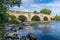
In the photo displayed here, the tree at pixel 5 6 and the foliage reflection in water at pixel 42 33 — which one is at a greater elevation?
the tree at pixel 5 6

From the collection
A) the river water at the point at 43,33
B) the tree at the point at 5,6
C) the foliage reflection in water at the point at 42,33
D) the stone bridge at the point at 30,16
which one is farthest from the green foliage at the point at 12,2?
the stone bridge at the point at 30,16

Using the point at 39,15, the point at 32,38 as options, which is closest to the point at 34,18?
the point at 39,15

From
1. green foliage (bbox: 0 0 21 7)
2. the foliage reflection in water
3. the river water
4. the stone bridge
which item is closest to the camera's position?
green foliage (bbox: 0 0 21 7)

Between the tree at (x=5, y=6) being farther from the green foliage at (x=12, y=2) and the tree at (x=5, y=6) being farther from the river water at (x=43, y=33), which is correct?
the river water at (x=43, y=33)

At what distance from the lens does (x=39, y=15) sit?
69938mm

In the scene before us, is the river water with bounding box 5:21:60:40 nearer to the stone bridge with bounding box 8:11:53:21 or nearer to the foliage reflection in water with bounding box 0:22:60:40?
the foliage reflection in water with bounding box 0:22:60:40

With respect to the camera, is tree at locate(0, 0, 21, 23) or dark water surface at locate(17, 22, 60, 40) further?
dark water surface at locate(17, 22, 60, 40)

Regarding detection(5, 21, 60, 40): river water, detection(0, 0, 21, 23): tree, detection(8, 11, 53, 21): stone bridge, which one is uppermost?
detection(0, 0, 21, 23): tree

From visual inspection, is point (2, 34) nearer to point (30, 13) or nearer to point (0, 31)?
point (0, 31)

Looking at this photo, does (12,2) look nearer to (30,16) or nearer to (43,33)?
(43,33)

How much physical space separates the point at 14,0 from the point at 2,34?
3.01 metres

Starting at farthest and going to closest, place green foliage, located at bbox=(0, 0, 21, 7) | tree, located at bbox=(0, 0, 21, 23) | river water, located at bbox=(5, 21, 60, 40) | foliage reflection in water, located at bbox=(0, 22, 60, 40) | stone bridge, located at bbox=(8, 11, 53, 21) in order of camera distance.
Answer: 1. stone bridge, located at bbox=(8, 11, 53, 21)
2. river water, located at bbox=(5, 21, 60, 40)
3. foliage reflection in water, located at bbox=(0, 22, 60, 40)
4. green foliage, located at bbox=(0, 0, 21, 7)
5. tree, located at bbox=(0, 0, 21, 23)

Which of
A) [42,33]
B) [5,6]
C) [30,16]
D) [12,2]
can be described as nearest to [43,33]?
[42,33]

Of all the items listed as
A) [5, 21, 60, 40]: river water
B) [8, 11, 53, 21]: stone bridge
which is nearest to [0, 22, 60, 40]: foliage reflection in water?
[5, 21, 60, 40]: river water
